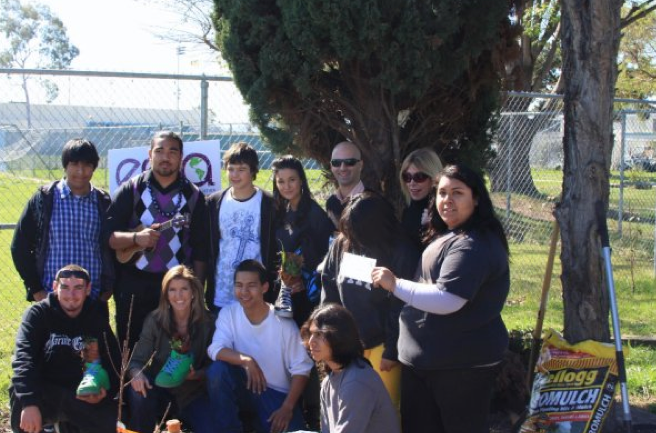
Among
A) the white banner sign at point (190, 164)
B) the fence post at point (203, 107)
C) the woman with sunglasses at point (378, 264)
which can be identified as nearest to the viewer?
the woman with sunglasses at point (378, 264)

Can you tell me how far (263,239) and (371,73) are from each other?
1.42 m

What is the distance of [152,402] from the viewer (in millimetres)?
4574

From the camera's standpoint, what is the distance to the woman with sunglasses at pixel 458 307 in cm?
341

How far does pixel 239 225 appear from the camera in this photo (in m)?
4.85

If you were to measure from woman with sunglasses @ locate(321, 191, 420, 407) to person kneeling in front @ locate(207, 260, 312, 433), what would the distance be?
70 cm

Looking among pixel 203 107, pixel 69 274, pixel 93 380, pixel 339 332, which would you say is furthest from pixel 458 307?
pixel 203 107

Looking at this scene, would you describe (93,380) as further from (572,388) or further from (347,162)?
(572,388)

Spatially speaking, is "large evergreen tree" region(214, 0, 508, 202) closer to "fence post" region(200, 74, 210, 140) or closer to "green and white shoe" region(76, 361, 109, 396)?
"fence post" region(200, 74, 210, 140)

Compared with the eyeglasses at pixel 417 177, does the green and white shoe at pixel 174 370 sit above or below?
below

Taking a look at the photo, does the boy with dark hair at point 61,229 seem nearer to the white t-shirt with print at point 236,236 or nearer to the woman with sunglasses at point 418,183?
the white t-shirt with print at point 236,236

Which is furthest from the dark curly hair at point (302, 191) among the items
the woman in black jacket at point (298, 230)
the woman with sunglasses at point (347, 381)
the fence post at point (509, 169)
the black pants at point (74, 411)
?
the fence post at point (509, 169)

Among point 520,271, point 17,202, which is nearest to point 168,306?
point 520,271

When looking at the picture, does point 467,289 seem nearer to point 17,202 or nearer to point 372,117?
point 372,117

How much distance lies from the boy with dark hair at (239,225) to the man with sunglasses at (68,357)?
33.7 inches
